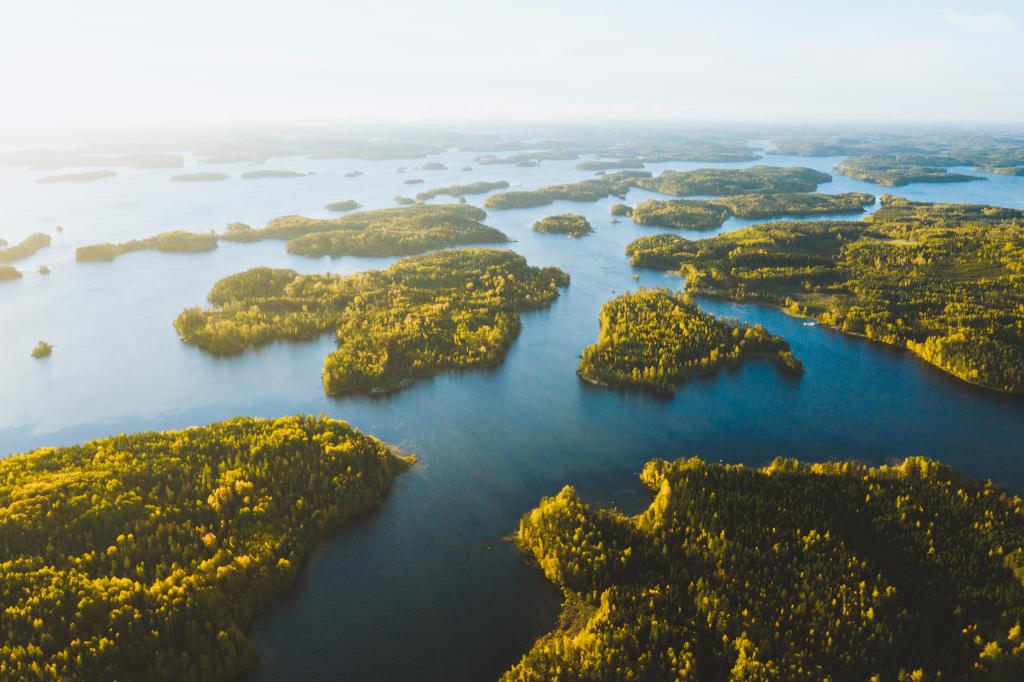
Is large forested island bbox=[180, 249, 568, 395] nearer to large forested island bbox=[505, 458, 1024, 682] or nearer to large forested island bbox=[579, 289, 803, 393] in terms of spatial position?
large forested island bbox=[579, 289, 803, 393]

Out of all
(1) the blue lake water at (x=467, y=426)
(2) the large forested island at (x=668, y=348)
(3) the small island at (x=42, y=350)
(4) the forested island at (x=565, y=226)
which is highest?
(4) the forested island at (x=565, y=226)

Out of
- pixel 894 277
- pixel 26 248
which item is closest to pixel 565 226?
pixel 894 277

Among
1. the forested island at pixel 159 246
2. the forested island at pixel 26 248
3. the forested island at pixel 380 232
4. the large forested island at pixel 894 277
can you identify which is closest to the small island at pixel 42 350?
the forested island at pixel 159 246

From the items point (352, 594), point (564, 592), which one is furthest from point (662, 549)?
point (352, 594)

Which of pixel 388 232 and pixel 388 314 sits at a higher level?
pixel 388 232

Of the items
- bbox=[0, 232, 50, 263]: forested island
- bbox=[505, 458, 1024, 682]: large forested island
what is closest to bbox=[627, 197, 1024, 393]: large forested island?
bbox=[505, 458, 1024, 682]: large forested island

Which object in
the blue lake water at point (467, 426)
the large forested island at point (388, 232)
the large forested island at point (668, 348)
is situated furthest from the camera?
the large forested island at point (388, 232)

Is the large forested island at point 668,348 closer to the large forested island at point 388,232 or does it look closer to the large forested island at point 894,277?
the large forested island at point 894,277

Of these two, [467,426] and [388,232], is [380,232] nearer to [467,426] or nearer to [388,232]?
[388,232]
